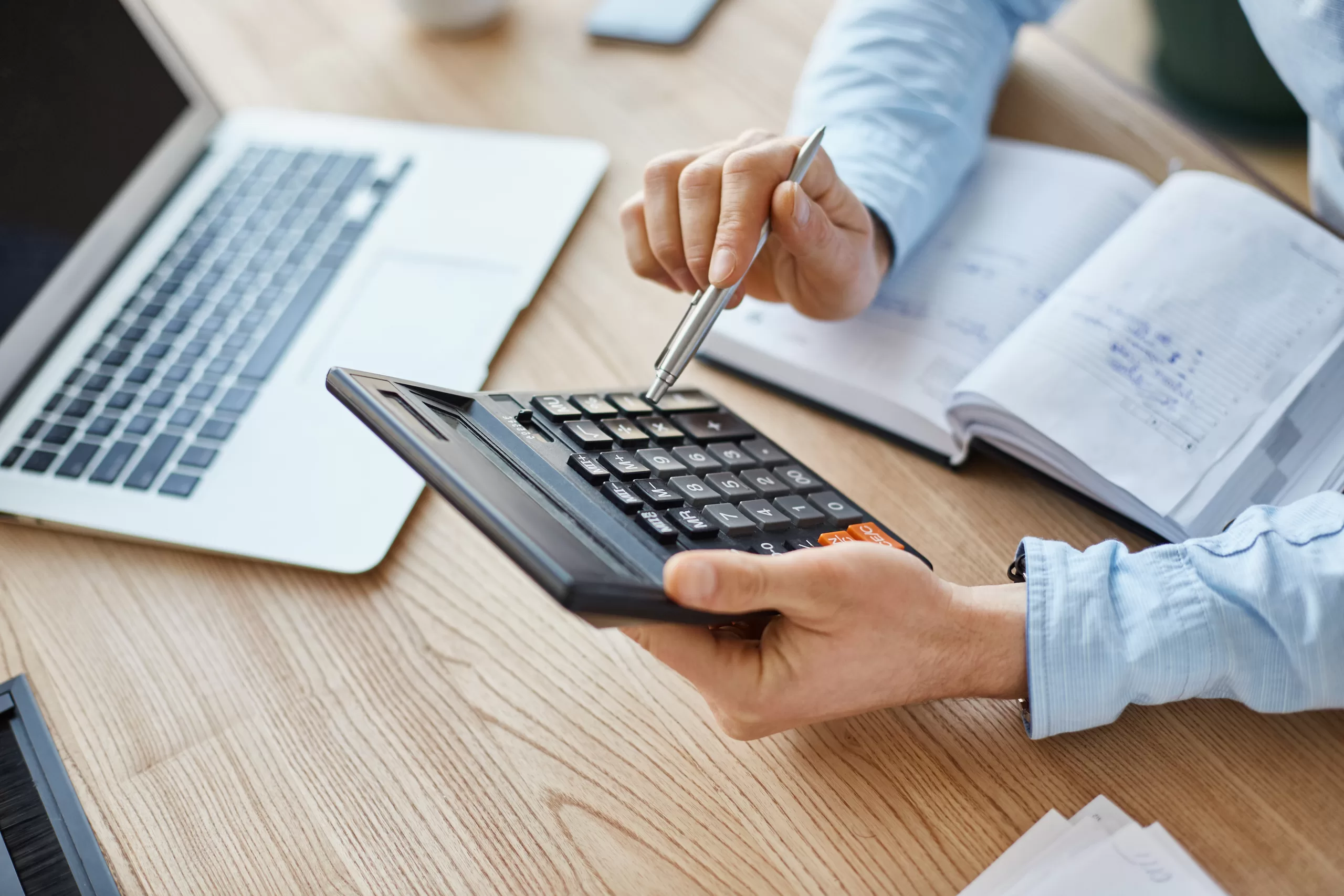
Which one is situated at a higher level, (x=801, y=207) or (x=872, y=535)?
(x=801, y=207)

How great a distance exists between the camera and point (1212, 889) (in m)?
0.41

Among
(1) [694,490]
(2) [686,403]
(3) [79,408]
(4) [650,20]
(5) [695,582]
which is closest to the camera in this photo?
(5) [695,582]

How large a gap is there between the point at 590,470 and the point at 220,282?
0.48m

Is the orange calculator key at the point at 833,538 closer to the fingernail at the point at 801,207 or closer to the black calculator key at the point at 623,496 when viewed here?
the black calculator key at the point at 623,496

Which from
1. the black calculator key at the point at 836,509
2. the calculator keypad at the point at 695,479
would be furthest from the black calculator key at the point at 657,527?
the black calculator key at the point at 836,509

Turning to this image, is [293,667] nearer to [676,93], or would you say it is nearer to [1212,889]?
[1212,889]

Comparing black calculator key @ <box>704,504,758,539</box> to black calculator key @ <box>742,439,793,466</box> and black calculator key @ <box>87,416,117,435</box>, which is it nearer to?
black calculator key @ <box>742,439,793,466</box>

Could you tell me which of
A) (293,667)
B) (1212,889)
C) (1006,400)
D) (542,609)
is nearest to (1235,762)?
(1212,889)

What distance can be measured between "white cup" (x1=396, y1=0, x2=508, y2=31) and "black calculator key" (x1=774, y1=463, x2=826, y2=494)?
0.69 metres

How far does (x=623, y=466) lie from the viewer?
18.8 inches

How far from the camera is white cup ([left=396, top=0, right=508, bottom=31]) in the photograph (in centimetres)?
98

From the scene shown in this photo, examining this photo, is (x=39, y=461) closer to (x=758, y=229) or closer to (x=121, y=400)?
(x=121, y=400)

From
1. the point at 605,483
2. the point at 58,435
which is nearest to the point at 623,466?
the point at 605,483

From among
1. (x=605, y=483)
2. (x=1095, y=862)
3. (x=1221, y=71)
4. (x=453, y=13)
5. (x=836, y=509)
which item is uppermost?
(x=453, y=13)
